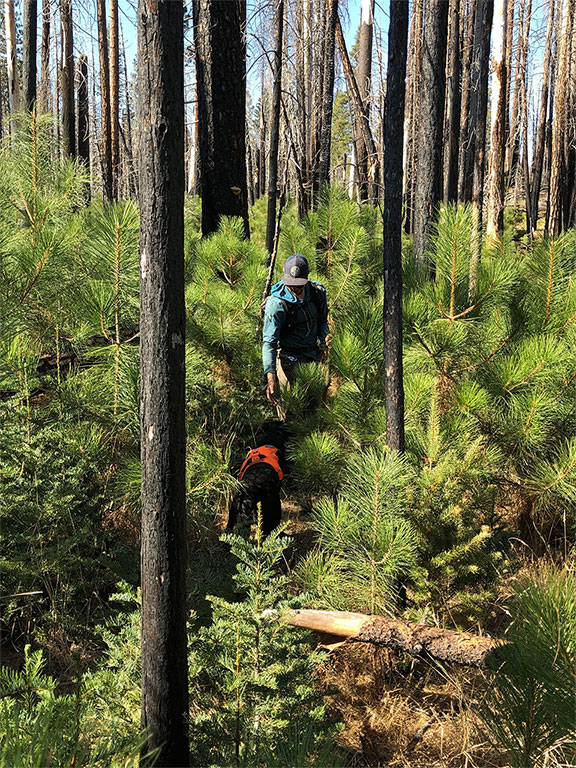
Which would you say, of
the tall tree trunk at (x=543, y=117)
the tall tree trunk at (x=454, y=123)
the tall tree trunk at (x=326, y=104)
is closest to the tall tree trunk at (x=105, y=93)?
the tall tree trunk at (x=326, y=104)

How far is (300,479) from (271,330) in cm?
121

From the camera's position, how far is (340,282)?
15.1 ft

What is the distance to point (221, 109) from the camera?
17.6 feet

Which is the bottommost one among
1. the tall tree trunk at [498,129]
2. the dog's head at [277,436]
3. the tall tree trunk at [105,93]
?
the dog's head at [277,436]

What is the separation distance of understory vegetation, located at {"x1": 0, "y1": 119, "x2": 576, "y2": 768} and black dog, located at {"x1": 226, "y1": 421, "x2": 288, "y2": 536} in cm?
20

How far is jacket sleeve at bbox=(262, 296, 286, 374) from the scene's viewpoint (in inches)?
159

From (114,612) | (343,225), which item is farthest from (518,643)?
(343,225)

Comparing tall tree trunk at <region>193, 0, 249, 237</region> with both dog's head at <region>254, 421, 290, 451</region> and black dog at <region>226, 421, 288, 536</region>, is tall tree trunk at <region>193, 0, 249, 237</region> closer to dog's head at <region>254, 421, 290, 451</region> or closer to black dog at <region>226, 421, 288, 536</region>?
dog's head at <region>254, 421, 290, 451</region>

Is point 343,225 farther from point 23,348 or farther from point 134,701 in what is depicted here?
point 134,701

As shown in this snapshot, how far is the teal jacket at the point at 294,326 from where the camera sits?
407 centimetres

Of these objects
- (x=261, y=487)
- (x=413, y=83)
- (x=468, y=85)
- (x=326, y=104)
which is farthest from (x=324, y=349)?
(x=413, y=83)

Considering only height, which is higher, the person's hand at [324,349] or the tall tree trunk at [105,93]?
the tall tree trunk at [105,93]

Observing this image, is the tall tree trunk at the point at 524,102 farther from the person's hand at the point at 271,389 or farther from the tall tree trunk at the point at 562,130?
the person's hand at the point at 271,389

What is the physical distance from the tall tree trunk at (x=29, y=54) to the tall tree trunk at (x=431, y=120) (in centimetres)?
534
